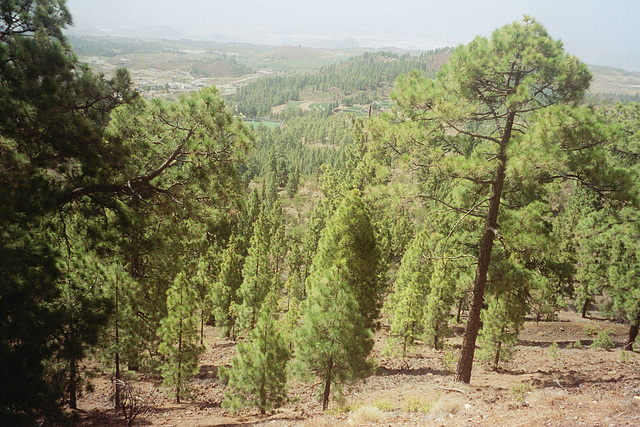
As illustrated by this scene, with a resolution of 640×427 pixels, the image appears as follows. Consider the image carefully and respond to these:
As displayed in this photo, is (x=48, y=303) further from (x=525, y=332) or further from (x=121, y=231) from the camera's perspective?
(x=525, y=332)

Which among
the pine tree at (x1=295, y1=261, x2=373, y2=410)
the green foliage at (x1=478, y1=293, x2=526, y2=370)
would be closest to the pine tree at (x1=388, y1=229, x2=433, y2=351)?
the green foliage at (x1=478, y1=293, x2=526, y2=370)

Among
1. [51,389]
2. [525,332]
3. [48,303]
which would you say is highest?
[48,303]

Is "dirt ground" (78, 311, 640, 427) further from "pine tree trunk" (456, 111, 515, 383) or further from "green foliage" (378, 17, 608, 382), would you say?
"green foliage" (378, 17, 608, 382)

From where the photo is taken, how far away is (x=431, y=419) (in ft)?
20.7

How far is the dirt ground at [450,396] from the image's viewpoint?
5840 millimetres

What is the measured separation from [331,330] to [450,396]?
9.84 feet

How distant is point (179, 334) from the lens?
460 inches

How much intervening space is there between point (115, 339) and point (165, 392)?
5.11 metres

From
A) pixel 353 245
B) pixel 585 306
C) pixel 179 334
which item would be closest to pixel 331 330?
pixel 353 245

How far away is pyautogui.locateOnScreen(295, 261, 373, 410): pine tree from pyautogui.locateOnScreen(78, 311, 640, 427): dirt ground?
3.49 ft

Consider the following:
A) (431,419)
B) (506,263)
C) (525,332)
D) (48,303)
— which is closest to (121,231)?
Answer: (48,303)

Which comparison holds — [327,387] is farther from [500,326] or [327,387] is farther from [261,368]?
[500,326]

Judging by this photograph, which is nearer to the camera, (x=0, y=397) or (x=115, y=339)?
(x=0, y=397)

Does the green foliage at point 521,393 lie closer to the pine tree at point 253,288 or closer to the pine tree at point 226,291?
the pine tree at point 253,288
